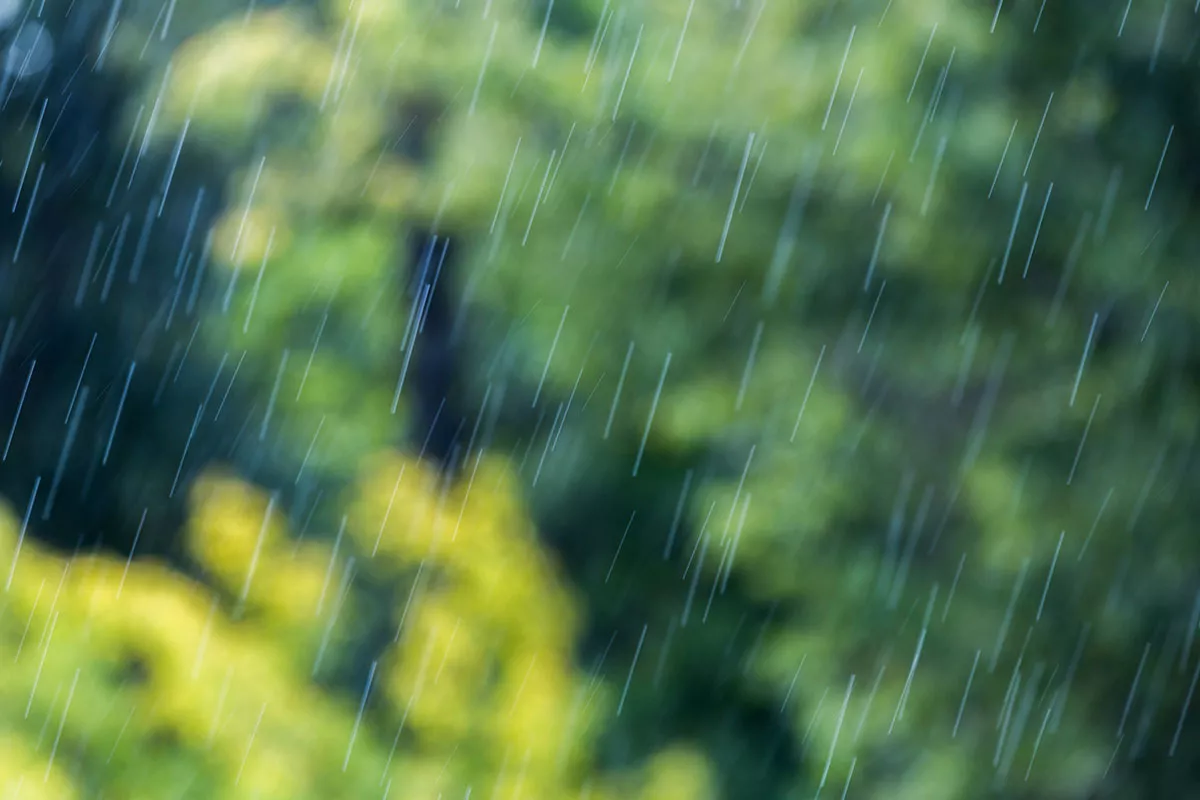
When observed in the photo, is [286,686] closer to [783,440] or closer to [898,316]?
[783,440]

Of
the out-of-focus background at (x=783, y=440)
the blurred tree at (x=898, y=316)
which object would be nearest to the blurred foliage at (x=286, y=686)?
the out-of-focus background at (x=783, y=440)

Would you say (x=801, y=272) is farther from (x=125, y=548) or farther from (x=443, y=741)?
(x=125, y=548)

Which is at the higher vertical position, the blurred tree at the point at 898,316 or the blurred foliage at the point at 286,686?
the blurred tree at the point at 898,316

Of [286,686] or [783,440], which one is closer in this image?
[783,440]

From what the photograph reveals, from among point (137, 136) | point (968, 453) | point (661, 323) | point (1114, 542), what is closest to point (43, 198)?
point (137, 136)

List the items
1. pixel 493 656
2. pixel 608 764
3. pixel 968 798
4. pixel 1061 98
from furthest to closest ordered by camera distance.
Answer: pixel 608 764, pixel 493 656, pixel 968 798, pixel 1061 98

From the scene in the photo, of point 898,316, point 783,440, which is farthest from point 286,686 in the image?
point 898,316

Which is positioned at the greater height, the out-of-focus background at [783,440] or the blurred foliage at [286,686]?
the out-of-focus background at [783,440]

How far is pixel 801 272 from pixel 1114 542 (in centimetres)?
80

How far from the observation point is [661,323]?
263 centimetres

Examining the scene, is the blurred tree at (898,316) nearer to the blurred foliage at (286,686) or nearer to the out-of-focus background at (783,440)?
the out-of-focus background at (783,440)

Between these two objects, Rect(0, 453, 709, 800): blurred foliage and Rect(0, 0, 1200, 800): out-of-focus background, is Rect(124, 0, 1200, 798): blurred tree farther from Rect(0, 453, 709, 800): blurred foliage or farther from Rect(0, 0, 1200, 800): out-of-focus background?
Rect(0, 453, 709, 800): blurred foliage

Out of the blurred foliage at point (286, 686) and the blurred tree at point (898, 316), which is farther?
the blurred foliage at point (286, 686)

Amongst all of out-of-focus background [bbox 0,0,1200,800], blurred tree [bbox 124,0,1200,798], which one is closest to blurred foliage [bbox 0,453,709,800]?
out-of-focus background [bbox 0,0,1200,800]
